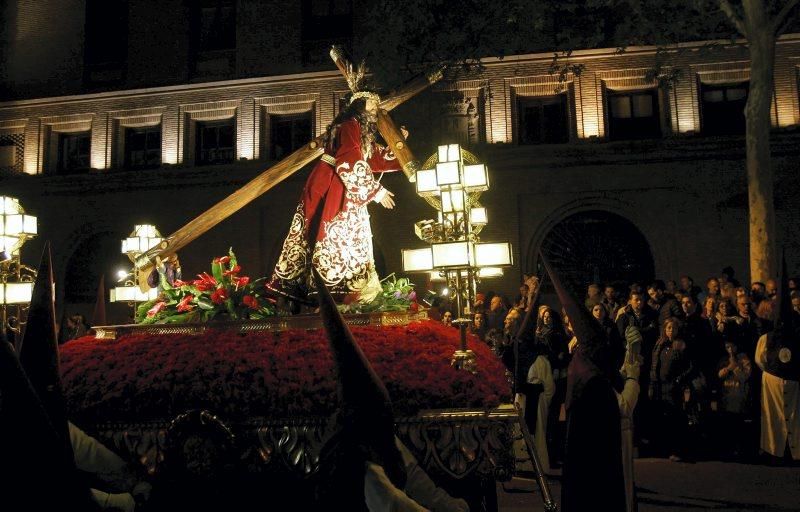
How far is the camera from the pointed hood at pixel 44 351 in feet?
12.1

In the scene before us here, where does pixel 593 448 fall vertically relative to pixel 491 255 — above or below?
below

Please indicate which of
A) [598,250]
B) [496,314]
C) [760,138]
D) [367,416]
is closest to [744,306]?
[496,314]

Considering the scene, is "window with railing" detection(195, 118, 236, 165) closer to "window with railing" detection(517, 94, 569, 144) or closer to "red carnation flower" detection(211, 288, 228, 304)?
"window with railing" detection(517, 94, 569, 144)

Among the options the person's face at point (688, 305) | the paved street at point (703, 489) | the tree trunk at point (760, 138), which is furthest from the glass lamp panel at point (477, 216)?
the tree trunk at point (760, 138)

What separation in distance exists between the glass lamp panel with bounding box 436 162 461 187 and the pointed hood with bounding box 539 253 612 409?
1838mm

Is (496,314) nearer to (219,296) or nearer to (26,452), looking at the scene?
(219,296)

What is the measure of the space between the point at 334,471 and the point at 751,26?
14030mm

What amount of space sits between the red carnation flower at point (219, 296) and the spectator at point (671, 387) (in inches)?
252

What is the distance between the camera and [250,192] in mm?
6254

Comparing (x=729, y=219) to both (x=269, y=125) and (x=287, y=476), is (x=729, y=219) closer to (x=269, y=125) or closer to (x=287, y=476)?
(x=269, y=125)

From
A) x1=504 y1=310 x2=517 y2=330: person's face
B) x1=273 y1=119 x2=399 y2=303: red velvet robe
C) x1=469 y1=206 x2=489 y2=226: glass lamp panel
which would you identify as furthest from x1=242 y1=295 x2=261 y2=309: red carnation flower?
x1=504 y1=310 x2=517 y2=330: person's face

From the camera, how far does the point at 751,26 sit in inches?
547

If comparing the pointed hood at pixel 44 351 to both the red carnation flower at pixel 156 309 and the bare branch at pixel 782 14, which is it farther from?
the bare branch at pixel 782 14

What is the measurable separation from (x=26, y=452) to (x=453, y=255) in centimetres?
350
